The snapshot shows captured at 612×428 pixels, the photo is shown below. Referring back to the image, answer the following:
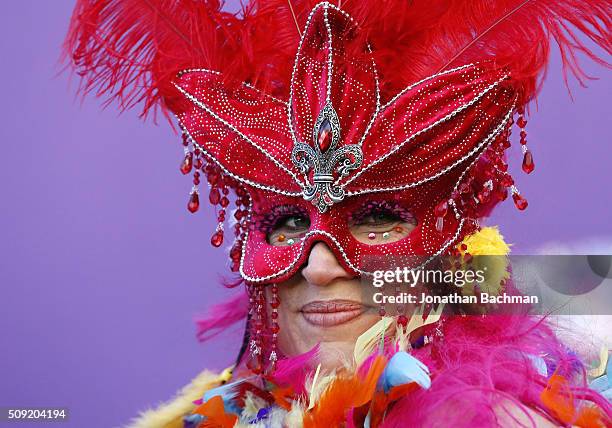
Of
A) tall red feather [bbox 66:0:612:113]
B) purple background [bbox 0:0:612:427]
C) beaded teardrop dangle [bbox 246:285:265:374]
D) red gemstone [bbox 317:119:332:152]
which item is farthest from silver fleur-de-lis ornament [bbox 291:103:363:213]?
purple background [bbox 0:0:612:427]

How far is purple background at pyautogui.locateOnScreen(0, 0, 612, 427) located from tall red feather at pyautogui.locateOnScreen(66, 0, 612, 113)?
58cm

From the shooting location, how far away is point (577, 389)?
1.24m

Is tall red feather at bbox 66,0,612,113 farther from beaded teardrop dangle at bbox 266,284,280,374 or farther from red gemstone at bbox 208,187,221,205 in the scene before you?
beaded teardrop dangle at bbox 266,284,280,374

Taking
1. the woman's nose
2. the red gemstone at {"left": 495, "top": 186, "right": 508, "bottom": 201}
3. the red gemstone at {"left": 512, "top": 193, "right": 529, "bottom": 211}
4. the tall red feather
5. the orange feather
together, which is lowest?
the orange feather

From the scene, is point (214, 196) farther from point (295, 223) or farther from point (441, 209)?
point (441, 209)

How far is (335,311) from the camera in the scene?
59.6 inches

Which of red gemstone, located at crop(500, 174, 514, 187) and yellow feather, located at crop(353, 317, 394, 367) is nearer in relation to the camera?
yellow feather, located at crop(353, 317, 394, 367)

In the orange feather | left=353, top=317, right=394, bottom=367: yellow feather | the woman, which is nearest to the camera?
the orange feather

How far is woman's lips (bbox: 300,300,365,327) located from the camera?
1508 mm

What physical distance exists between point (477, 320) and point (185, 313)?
101cm

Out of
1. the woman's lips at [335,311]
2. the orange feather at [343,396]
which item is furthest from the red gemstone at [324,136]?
the orange feather at [343,396]

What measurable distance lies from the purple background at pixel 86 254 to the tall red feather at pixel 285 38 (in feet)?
1.89

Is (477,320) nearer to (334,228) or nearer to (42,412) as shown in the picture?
(334,228)

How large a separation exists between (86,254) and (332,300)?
1.06 m
